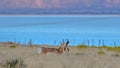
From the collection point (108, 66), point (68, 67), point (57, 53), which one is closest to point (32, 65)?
point (68, 67)

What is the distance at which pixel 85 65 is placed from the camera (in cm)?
1438

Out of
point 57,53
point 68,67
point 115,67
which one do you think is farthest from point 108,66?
point 57,53

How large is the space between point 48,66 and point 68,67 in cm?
63

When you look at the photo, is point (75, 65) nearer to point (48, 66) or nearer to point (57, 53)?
point (48, 66)

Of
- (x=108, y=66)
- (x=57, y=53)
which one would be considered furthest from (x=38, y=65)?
(x=57, y=53)

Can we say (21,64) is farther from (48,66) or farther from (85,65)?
(85,65)

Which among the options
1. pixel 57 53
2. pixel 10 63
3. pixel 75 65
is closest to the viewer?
pixel 10 63

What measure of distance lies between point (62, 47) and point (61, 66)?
9.16 meters

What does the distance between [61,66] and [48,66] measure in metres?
0.42

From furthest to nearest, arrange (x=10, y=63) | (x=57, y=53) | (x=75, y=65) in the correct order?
(x=57, y=53), (x=75, y=65), (x=10, y=63)

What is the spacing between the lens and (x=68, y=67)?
13.9 meters

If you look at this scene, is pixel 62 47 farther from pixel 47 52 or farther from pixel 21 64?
pixel 21 64

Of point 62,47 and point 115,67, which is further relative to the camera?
point 62,47

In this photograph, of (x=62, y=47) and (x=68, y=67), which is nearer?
(x=68, y=67)
